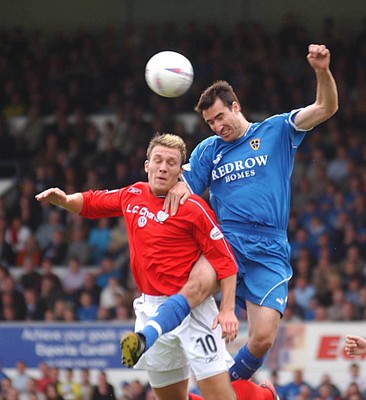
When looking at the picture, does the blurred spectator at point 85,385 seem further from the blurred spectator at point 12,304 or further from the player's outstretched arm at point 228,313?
the player's outstretched arm at point 228,313

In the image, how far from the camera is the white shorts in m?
7.41

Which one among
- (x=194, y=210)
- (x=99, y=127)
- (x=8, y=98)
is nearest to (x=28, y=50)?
(x=8, y=98)

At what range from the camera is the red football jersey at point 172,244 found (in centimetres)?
738

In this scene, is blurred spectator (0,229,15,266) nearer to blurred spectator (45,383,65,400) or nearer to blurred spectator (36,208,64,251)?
blurred spectator (36,208,64,251)

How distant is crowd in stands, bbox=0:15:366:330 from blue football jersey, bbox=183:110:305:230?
601 centimetres

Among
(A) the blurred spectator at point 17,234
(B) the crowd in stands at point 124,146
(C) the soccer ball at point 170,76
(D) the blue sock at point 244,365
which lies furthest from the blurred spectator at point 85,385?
(C) the soccer ball at point 170,76

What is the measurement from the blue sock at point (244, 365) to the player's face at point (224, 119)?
1.61 meters

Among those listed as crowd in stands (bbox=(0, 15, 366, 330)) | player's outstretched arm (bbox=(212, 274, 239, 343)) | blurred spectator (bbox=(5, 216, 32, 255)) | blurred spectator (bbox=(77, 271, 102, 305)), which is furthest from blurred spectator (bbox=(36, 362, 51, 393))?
player's outstretched arm (bbox=(212, 274, 239, 343))

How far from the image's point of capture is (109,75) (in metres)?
18.8

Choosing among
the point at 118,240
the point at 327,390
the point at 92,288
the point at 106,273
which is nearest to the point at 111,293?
the point at 92,288

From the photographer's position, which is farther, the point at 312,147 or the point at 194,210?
the point at 312,147

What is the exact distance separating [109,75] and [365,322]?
7.67 m

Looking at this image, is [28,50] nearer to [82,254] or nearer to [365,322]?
[82,254]

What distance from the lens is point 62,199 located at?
7.66 meters
